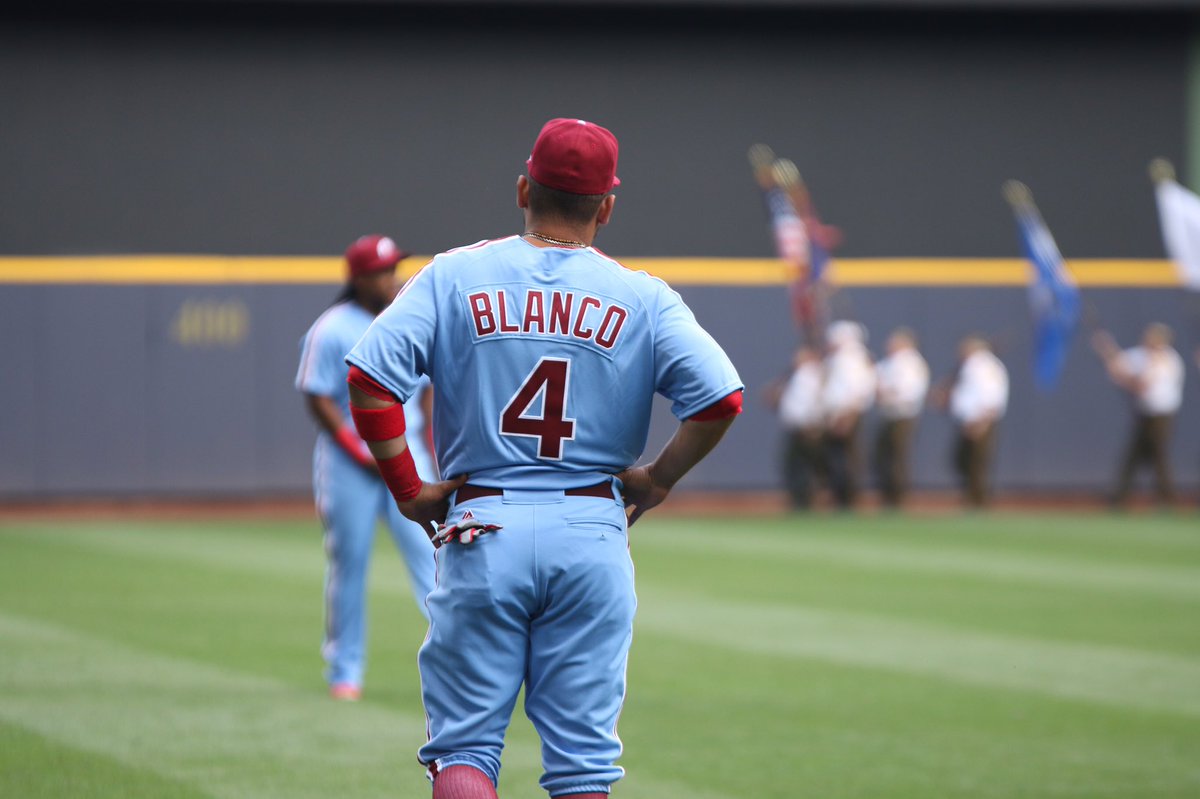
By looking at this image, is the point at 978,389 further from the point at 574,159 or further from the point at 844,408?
the point at 574,159

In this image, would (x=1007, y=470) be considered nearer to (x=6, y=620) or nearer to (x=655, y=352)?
(x=6, y=620)

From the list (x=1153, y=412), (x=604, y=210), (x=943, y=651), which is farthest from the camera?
(x=1153, y=412)

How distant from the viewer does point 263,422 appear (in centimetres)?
2494

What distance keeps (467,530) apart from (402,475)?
247mm

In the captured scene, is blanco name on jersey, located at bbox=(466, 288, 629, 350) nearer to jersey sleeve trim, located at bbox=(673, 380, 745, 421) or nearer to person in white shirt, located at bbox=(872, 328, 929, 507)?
jersey sleeve trim, located at bbox=(673, 380, 745, 421)

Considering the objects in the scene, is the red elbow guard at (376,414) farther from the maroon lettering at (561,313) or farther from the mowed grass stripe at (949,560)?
the mowed grass stripe at (949,560)

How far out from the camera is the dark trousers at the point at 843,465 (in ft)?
79.3

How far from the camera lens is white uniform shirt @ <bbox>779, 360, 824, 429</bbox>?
77.6ft

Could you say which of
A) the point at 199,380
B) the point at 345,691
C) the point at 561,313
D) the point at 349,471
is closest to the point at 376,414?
the point at 561,313

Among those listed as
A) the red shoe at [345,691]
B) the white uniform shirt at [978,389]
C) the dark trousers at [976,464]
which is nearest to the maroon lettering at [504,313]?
the red shoe at [345,691]

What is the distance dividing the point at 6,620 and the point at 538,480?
844 centimetres

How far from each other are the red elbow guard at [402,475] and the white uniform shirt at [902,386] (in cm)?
2079

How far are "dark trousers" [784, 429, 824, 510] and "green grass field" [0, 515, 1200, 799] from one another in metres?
6.14

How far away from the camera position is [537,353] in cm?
438
